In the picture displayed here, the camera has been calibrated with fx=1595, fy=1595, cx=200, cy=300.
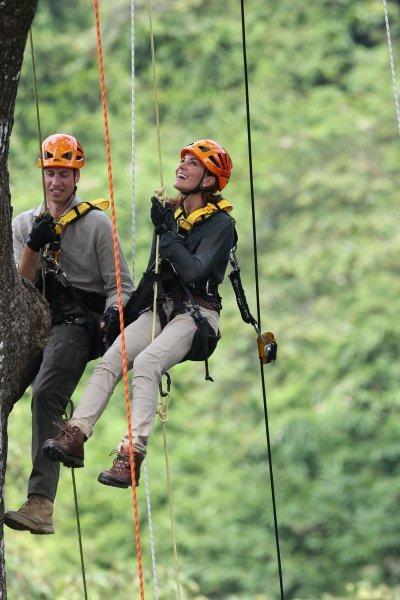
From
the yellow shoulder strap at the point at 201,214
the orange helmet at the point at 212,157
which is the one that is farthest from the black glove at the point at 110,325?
the orange helmet at the point at 212,157

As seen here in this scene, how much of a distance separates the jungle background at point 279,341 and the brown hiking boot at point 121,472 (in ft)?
32.7

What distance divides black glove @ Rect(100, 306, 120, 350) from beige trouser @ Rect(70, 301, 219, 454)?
52 mm

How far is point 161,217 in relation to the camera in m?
5.54

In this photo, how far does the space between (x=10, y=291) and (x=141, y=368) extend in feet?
2.07

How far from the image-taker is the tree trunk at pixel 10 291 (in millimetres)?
4758

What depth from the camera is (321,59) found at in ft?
79.5

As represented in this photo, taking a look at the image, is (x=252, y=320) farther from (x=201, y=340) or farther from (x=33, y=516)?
(x=33, y=516)

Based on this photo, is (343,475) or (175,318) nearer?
(175,318)

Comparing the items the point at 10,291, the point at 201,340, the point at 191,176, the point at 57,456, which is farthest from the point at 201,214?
the point at 57,456

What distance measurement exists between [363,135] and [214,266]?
52.7 ft

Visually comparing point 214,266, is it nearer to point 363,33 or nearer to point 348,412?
point 348,412

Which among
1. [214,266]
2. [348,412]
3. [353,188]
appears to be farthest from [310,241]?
[214,266]

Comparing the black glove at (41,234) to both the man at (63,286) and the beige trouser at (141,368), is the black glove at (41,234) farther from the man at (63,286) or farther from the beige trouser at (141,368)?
the beige trouser at (141,368)

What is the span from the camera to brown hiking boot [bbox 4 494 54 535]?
5.46 meters
